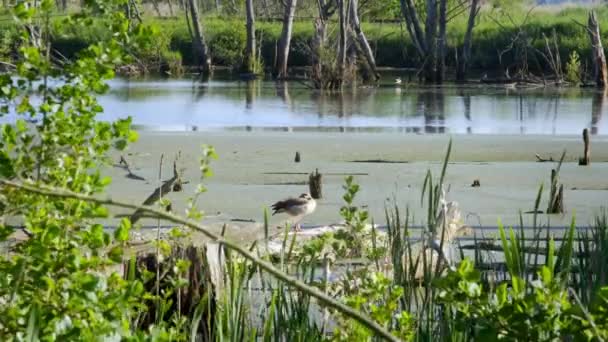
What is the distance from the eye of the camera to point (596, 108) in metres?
20.4

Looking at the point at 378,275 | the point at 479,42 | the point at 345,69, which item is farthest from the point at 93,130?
the point at 479,42

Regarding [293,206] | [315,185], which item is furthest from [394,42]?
[293,206]

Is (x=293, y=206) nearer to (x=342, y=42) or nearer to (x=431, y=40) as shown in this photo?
(x=342, y=42)

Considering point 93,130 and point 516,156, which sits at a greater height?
point 93,130

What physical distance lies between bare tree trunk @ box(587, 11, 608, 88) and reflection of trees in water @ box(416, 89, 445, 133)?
3403mm

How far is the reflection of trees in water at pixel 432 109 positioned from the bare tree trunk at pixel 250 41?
8451mm

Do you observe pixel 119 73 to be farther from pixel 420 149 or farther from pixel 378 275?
pixel 378 275

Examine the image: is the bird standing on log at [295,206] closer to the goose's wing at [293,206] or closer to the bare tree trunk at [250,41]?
the goose's wing at [293,206]

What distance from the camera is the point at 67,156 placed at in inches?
91.0

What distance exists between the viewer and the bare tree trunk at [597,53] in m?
25.2

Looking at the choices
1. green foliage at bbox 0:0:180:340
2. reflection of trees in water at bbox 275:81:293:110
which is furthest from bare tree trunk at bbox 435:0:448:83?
green foliage at bbox 0:0:180:340

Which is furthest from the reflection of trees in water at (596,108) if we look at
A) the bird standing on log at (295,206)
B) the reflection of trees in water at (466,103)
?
the bird standing on log at (295,206)

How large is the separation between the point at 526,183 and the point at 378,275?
7.75 meters

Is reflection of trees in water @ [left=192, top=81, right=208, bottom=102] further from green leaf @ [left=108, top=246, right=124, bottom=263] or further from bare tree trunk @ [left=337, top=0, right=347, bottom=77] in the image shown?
green leaf @ [left=108, top=246, right=124, bottom=263]
